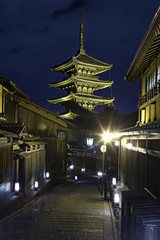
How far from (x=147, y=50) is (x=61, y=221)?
9235 millimetres

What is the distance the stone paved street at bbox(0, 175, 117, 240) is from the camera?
723 centimetres

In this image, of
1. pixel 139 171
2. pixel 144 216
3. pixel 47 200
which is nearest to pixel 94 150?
pixel 47 200

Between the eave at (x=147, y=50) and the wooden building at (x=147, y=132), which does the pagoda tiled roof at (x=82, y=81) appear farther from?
the wooden building at (x=147, y=132)

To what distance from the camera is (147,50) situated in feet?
32.9

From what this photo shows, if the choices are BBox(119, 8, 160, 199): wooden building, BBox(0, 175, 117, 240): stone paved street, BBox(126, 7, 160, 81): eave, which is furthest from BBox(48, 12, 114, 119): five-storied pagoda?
BBox(0, 175, 117, 240): stone paved street

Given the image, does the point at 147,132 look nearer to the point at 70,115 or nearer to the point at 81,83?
the point at 70,115

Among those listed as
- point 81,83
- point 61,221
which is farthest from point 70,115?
point 61,221

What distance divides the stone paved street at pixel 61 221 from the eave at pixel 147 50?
825 centimetres

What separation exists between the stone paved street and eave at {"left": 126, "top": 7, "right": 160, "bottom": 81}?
8.25m

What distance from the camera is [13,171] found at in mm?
11633

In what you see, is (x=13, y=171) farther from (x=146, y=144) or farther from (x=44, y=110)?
(x=44, y=110)

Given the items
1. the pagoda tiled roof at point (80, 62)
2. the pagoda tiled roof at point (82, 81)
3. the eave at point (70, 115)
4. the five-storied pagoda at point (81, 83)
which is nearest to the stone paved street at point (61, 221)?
the eave at point (70, 115)

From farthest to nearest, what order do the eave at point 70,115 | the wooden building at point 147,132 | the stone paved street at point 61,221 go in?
1. the eave at point 70,115
2. the stone paved street at point 61,221
3. the wooden building at point 147,132

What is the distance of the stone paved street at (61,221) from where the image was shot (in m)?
7.23
